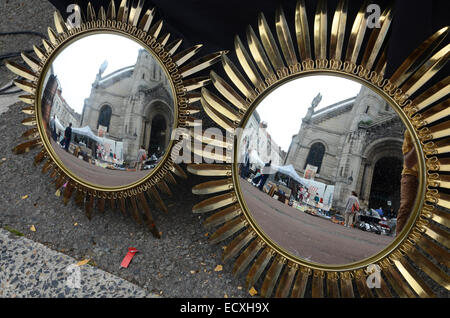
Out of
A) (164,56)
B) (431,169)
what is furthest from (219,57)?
(431,169)

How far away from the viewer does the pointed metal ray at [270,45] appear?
1192 millimetres

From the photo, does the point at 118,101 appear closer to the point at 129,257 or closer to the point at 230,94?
the point at 230,94

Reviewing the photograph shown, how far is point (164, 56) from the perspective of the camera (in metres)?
1.38

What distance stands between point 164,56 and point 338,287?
3.93 ft

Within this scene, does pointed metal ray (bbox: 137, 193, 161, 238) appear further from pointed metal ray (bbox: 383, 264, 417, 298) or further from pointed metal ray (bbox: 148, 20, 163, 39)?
pointed metal ray (bbox: 383, 264, 417, 298)

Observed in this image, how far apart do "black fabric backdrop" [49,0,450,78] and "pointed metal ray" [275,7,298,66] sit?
8cm

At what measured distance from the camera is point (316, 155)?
3.67 ft

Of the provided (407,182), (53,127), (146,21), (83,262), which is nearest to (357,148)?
(407,182)

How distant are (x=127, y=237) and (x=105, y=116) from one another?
1.95 ft

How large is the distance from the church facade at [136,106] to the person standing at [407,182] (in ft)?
3.00

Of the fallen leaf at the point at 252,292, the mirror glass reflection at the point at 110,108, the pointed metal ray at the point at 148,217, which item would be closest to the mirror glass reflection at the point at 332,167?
the fallen leaf at the point at 252,292

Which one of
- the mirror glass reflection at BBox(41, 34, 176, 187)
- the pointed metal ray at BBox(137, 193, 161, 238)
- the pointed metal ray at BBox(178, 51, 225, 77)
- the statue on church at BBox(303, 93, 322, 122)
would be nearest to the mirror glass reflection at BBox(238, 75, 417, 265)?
the statue on church at BBox(303, 93, 322, 122)

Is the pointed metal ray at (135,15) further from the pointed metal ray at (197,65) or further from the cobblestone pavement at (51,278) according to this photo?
the cobblestone pavement at (51,278)

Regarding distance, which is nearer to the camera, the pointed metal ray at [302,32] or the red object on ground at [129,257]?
the pointed metal ray at [302,32]
